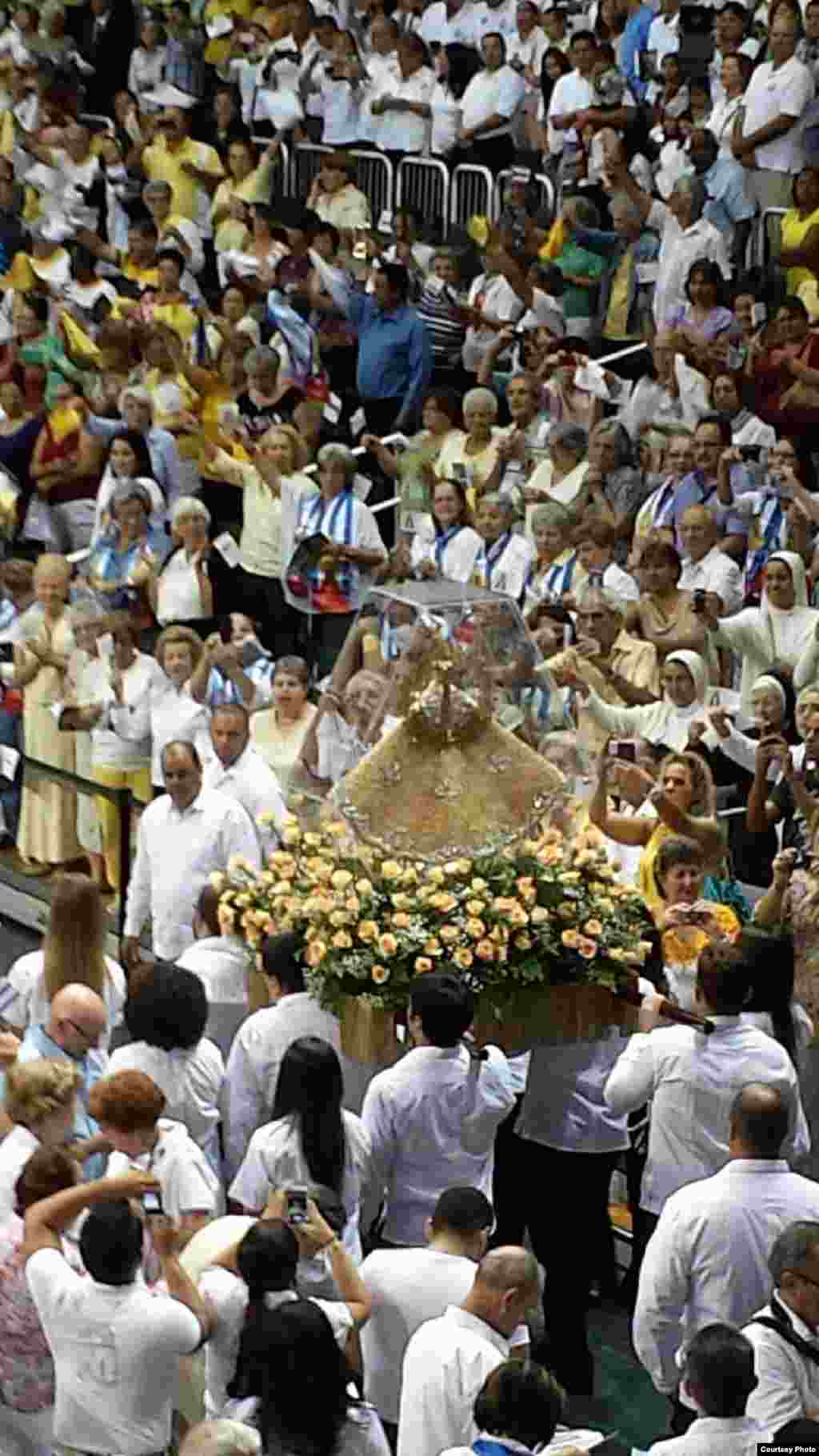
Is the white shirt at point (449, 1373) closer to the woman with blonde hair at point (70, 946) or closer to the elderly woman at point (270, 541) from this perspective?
the woman with blonde hair at point (70, 946)

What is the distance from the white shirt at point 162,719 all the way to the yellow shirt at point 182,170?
7692mm

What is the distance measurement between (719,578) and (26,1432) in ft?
23.7

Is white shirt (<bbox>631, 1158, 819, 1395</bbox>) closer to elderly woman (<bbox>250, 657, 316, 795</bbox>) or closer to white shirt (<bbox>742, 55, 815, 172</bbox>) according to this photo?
elderly woman (<bbox>250, 657, 316, 795</bbox>)

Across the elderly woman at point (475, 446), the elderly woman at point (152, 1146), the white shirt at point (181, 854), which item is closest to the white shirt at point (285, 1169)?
the elderly woman at point (152, 1146)

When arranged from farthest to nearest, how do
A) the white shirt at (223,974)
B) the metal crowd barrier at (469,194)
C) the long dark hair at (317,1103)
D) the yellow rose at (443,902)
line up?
the metal crowd barrier at (469,194) < the white shirt at (223,974) < the yellow rose at (443,902) < the long dark hair at (317,1103)

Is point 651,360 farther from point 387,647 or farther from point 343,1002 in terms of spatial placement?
point 343,1002

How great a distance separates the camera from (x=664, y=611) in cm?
1393

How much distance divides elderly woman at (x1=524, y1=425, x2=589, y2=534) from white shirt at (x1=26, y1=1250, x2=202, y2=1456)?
8419 mm

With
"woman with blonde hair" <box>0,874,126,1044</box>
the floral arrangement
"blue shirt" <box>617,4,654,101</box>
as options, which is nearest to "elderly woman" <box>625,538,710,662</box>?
the floral arrangement

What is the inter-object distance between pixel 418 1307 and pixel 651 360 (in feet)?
32.7

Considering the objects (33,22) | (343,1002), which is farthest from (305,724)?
(33,22)

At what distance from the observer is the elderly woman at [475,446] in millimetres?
16547

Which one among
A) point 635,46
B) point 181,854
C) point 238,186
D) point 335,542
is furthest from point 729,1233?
point 238,186

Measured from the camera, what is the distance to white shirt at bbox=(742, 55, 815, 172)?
17.5 m
